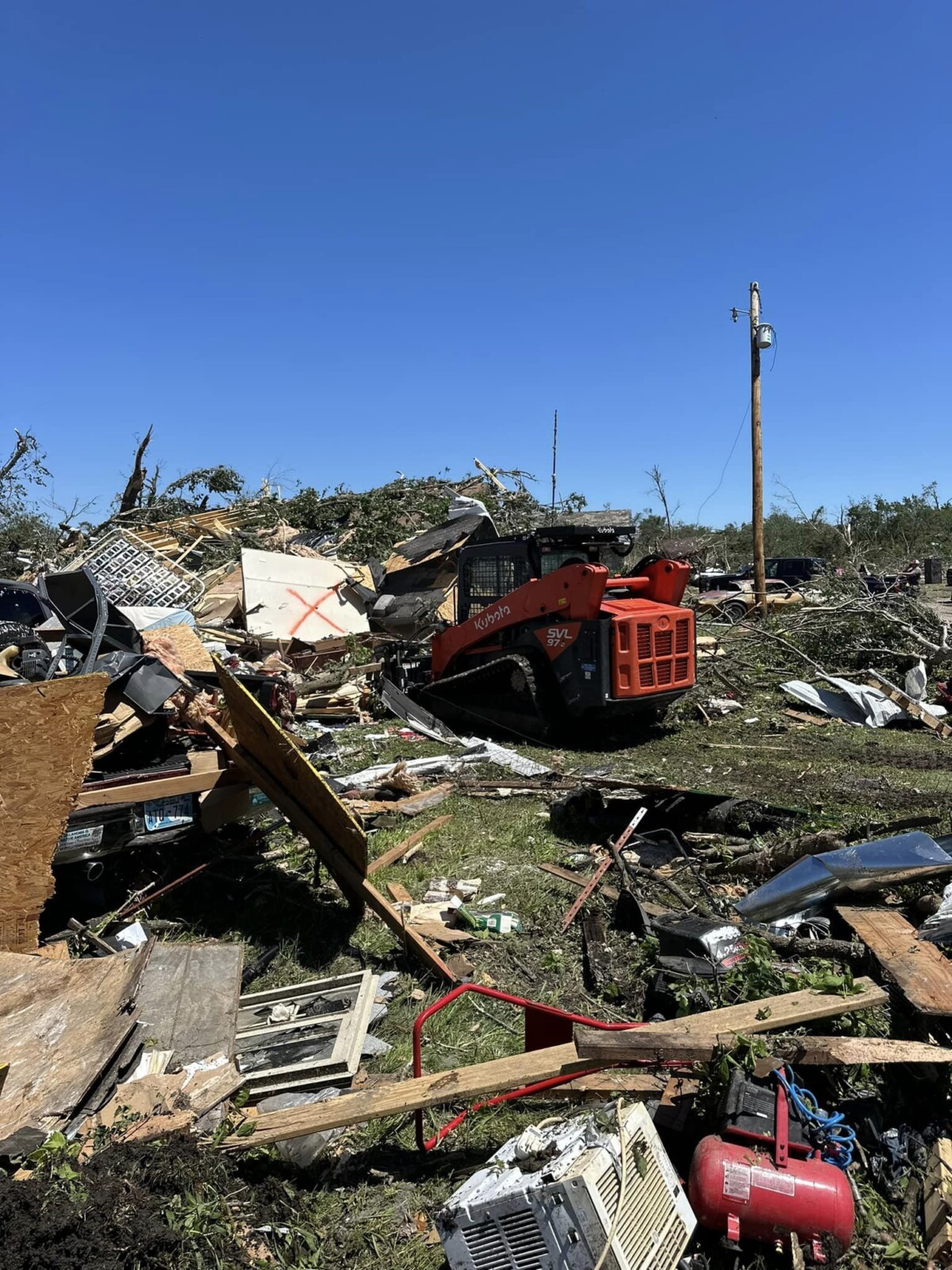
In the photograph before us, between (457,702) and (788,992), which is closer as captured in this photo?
(788,992)

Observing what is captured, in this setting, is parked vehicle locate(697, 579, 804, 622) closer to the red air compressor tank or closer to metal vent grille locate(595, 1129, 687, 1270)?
the red air compressor tank

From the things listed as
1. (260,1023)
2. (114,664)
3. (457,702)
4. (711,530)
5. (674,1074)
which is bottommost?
(260,1023)

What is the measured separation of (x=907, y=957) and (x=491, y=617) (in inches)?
245

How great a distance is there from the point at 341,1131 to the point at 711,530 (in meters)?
35.4

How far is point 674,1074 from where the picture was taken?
288 cm

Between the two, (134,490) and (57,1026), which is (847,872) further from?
(134,490)

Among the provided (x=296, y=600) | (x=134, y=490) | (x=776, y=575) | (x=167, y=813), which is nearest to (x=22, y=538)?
(x=134, y=490)

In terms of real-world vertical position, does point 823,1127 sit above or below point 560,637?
below

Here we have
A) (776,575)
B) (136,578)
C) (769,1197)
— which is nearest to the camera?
(769,1197)

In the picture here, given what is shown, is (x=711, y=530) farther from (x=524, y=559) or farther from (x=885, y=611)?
(x=524, y=559)

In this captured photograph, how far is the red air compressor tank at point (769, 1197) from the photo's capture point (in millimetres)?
2328

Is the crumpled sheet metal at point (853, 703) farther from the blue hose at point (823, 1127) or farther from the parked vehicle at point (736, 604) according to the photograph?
the blue hose at point (823, 1127)

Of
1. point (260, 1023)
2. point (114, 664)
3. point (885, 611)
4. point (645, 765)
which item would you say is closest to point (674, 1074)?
point (260, 1023)

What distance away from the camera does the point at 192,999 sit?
3783mm
